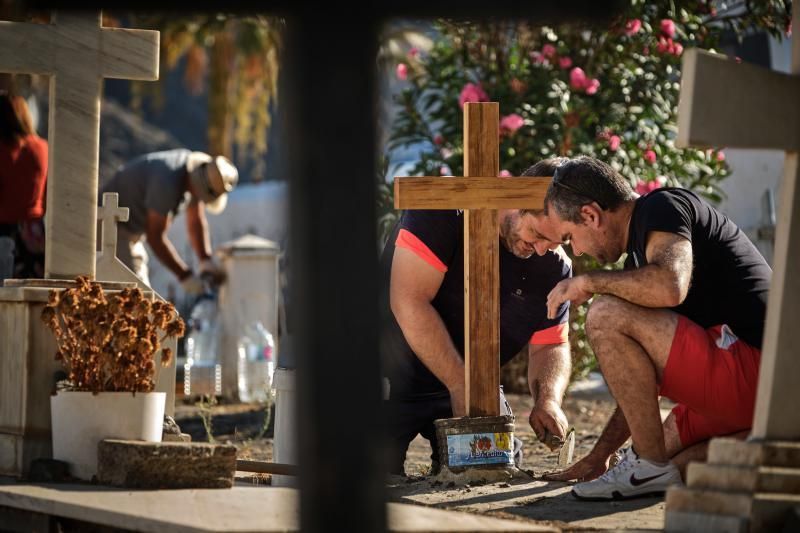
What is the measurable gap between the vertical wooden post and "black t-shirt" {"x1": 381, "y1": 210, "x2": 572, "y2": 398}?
333mm

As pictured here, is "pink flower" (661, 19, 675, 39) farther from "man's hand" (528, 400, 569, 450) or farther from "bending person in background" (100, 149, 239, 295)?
"man's hand" (528, 400, 569, 450)

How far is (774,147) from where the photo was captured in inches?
138

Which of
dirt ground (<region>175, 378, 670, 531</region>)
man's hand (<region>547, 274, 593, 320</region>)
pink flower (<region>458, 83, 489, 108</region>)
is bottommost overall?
dirt ground (<region>175, 378, 670, 531</region>)

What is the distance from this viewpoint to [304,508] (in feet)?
7.60

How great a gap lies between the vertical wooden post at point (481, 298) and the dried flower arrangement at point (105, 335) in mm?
1346

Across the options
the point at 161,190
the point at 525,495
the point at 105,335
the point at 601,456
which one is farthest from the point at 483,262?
the point at 161,190

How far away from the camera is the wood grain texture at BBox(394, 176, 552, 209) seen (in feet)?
16.5

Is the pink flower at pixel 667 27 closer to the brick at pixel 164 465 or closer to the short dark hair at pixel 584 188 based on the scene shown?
the short dark hair at pixel 584 188

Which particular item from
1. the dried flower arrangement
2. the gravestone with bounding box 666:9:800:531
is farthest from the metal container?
the gravestone with bounding box 666:9:800:531

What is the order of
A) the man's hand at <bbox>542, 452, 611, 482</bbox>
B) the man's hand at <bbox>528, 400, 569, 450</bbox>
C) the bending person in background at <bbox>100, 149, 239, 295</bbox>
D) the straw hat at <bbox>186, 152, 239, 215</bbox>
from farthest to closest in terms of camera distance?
the straw hat at <bbox>186, 152, 239, 215</bbox>, the bending person in background at <bbox>100, 149, 239, 295</bbox>, the man's hand at <bbox>528, 400, 569, 450</bbox>, the man's hand at <bbox>542, 452, 611, 482</bbox>

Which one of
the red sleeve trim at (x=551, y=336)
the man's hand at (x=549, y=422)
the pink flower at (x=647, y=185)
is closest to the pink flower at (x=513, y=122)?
the pink flower at (x=647, y=185)

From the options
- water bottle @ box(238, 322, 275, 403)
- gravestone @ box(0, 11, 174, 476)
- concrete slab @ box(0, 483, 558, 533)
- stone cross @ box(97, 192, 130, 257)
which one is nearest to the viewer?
concrete slab @ box(0, 483, 558, 533)

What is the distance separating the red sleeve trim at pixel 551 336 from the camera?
5.69 m

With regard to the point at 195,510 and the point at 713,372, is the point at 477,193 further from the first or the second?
the point at 195,510
